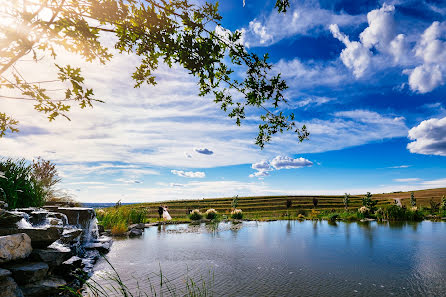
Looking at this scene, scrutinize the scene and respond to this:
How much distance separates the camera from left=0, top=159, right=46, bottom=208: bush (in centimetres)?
822

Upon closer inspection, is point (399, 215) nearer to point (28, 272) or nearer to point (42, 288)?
point (42, 288)

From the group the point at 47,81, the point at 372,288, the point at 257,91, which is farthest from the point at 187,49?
the point at 372,288

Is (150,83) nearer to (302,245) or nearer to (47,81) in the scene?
(47,81)

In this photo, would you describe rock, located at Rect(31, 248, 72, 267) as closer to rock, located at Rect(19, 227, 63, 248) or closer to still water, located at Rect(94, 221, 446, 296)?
rock, located at Rect(19, 227, 63, 248)

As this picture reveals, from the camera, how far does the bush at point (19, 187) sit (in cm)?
822

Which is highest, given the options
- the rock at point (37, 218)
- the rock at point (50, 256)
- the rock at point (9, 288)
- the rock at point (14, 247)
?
the rock at point (37, 218)

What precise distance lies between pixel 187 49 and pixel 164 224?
65.9 feet

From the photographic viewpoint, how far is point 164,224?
21359 mm

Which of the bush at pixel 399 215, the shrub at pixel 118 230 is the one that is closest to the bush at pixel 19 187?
the shrub at pixel 118 230

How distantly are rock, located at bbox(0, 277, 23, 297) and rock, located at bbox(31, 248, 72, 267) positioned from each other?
1213 millimetres

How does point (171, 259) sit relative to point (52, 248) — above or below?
below

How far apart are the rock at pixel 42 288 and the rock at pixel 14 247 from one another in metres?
0.63

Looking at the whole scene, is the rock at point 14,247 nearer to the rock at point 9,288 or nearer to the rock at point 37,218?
the rock at point 9,288

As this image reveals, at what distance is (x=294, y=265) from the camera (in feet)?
25.9
